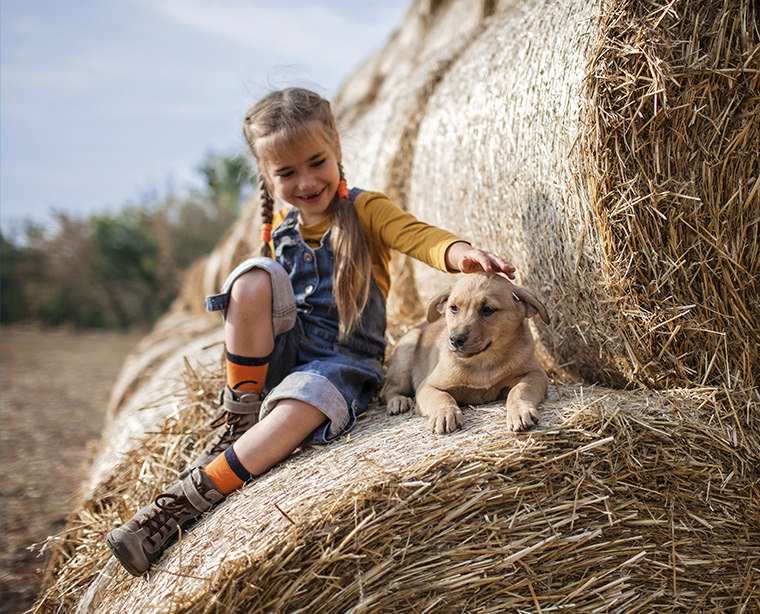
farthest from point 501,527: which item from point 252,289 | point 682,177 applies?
point 682,177

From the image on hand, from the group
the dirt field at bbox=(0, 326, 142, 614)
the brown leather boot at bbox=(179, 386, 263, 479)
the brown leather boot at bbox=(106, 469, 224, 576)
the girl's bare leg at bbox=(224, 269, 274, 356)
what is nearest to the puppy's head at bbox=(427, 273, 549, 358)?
the girl's bare leg at bbox=(224, 269, 274, 356)

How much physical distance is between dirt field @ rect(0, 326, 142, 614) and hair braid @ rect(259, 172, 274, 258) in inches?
70.9

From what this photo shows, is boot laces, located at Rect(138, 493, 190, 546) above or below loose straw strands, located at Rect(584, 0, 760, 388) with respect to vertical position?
below

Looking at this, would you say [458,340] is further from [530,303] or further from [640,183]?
[640,183]

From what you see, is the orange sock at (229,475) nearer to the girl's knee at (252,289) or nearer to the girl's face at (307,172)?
the girl's knee at (252,289)

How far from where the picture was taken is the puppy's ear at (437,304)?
2.46 metres

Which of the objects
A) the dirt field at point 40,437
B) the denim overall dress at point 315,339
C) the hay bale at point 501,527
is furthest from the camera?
the dirt field at point 40,437

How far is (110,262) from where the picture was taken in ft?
39.6

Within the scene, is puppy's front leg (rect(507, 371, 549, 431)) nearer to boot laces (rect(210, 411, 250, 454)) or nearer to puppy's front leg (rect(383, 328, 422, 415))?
Answer: puppy's front leg (rect(383, 328, 422, 415))

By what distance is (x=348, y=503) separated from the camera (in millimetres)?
1757

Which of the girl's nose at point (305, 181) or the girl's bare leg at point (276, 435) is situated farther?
the girl's nose at point (305, 181)

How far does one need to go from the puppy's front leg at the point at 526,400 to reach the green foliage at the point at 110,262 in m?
10.3

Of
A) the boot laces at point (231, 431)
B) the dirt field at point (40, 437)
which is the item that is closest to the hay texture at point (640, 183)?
the boot laces at point (231, 431)

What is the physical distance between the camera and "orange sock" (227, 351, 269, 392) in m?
2.37
